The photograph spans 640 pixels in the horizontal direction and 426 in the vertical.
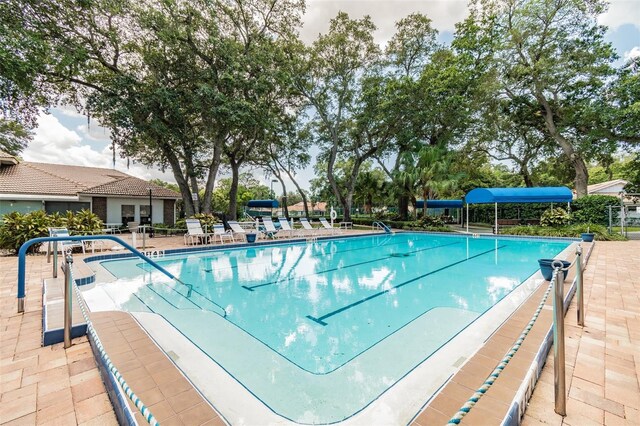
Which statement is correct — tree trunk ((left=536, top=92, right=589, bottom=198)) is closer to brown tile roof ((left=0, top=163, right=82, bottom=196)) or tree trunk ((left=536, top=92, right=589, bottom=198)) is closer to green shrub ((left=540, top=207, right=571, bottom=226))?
green shrub ((left=540, top=207, right=571, bottom=226))

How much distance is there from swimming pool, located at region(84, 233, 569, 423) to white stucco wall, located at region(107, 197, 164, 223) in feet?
35.6

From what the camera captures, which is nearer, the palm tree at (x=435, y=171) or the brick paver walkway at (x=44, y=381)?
the brick paver walkway at (x=44, y=381)

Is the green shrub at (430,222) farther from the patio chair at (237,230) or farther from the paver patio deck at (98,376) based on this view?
the paver patio deck at (98,376)

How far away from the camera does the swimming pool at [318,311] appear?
2.88m

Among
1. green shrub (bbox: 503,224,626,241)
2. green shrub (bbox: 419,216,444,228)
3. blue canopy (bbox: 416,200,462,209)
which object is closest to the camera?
green shrub (bbox: 503,224,626,241)

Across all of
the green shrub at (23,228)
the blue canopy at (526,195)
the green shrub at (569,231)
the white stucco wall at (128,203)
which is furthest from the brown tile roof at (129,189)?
the green shrub at (569,231)

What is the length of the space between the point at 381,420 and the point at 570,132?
24.6 m

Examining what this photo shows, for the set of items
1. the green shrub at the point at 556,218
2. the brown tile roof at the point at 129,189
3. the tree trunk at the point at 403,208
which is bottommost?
the green shrub at the point at 556,218

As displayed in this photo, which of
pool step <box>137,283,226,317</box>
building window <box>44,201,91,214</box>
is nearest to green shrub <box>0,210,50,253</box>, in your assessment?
pool step <box>137,283,226,317</box>

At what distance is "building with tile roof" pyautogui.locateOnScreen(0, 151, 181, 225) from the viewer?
14789 millimetres

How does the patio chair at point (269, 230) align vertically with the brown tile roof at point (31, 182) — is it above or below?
below

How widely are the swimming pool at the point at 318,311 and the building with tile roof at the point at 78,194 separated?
9.07 metres

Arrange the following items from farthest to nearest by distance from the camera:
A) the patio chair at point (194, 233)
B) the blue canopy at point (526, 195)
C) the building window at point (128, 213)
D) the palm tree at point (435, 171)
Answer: the building window at point (128, 213) < the palm tree at point (435, 171) < the blue canopy at point (526, 195) < the patio chair at point (194, 233)

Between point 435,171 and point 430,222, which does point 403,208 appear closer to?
point 430,222
